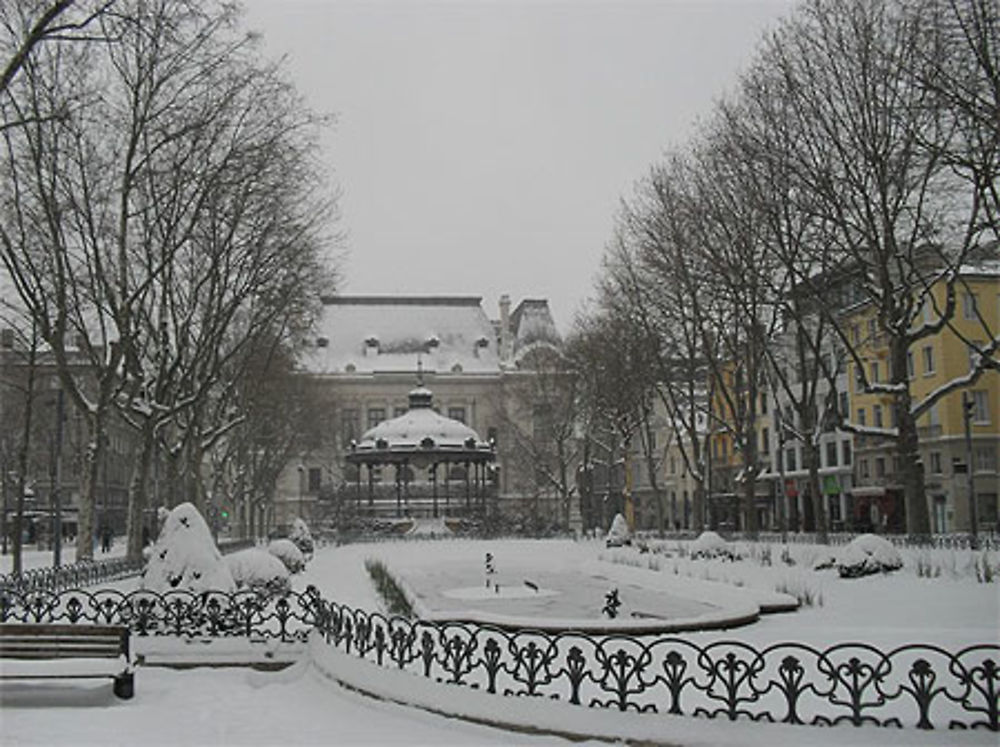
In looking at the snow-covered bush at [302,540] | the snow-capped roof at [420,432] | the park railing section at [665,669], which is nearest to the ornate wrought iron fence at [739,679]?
the park railing section at [665,669]

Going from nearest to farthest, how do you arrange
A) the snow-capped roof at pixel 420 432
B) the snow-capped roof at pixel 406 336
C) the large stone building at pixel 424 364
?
the snow-capped roof at pixel 420 432, the large stone building at pixel 424 364, the snow-capped roof at pixel 406 336

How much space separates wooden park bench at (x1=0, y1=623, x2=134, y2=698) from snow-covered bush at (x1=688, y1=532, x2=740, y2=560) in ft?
68.8

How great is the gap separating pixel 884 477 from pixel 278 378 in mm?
31610

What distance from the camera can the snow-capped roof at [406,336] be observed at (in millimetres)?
99688

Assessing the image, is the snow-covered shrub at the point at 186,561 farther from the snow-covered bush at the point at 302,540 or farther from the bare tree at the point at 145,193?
the snow-covered bush at the point at 302,540

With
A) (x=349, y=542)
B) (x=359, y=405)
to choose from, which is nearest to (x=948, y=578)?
(x=349, y=542)

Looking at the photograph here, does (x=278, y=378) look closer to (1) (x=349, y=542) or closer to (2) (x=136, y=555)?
(1) (x=349, y=542)

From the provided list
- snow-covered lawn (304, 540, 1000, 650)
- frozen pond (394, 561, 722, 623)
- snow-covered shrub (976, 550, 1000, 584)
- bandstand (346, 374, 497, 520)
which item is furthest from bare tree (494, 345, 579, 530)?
snow-covered shrub (976, 550, 1000, 584)

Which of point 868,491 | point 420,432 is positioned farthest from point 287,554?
point 868,491

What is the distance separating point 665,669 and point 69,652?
21.9 feet

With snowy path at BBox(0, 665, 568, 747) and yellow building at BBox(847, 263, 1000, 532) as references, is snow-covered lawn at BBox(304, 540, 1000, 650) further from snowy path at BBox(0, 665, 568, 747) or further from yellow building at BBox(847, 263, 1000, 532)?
yellow building at BBox(847, 263, 1000, 532)

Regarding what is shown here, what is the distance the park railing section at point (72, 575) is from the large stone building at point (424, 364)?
60040 mm

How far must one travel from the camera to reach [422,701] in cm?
1044

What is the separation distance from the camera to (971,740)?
8.01 m
